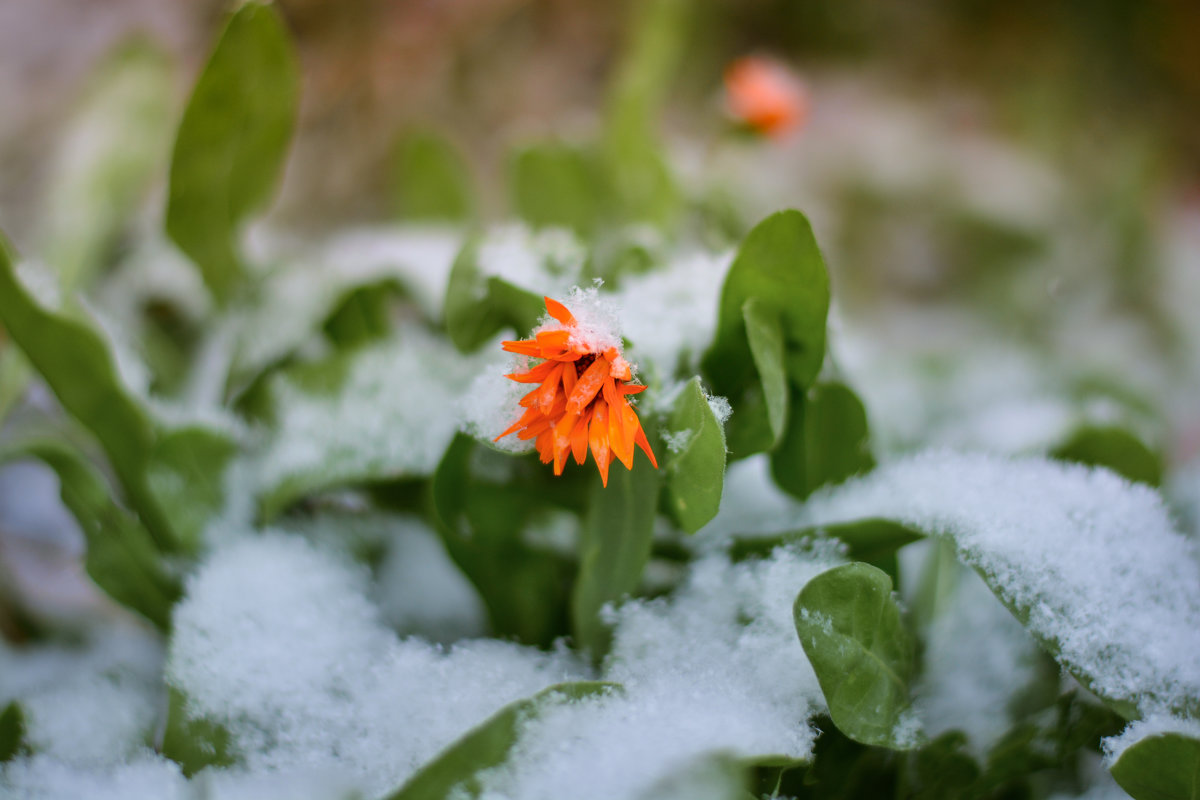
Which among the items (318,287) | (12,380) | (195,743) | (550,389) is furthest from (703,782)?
(12,380)

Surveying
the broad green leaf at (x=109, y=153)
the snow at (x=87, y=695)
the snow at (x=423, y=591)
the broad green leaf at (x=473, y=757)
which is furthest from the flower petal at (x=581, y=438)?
the broad green leaf at (x=109, y=153)

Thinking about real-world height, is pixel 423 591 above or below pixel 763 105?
below

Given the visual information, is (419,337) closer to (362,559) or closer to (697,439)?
(362,559)

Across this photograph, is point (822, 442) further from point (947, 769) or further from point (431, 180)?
point (431, 180)

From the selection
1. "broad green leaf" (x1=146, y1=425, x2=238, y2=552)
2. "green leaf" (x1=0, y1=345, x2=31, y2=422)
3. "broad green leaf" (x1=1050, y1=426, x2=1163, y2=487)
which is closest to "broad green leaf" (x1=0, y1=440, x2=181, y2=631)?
"broad green leaf" (x1=146, y1=425, x2=238, y2=552)

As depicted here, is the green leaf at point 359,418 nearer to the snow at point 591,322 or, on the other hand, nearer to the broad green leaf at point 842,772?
the snow at point 591,322

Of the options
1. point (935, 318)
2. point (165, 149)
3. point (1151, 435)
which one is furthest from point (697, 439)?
point (935, 318)
